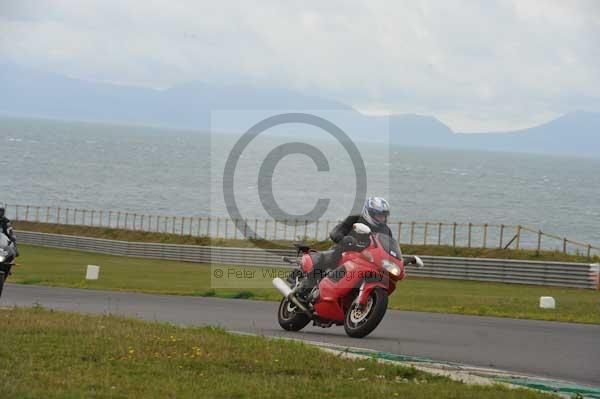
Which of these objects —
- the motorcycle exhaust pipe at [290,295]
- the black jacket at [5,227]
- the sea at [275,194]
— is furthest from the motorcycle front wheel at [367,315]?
the sea at [275,194]

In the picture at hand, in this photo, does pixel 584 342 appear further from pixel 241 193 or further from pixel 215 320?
pixel 241 193

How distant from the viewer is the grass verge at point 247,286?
21.5 m

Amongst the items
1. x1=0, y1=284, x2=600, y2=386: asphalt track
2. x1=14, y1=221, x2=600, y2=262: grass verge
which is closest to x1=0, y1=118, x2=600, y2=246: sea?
x1=14, y1=221, x2=600, y2=262: grass verge

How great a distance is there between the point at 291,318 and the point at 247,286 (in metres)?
17.5

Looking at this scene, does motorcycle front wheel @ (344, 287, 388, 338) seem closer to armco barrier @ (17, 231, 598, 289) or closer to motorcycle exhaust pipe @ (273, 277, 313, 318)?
motorcycle exhaust pipe @ (273, 277, 313, 318)

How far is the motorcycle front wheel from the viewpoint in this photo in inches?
514

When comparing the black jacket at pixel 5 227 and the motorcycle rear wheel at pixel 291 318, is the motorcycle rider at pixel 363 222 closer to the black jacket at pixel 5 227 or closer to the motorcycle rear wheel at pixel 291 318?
the motorcycle rear wheel at pixel 291 318

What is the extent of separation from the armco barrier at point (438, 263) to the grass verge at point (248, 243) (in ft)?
11.9

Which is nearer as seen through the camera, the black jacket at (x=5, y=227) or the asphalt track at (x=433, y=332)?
the asphalt track at (x=433, y=332)

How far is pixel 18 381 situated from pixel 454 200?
436ft

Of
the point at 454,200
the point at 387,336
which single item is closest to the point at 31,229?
the point at 387,336

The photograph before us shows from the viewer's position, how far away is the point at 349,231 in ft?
44.4

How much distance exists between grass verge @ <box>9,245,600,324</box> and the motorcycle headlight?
6681 millimetres

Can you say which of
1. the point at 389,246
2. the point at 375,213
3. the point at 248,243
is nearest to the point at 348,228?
the point at 375,213
